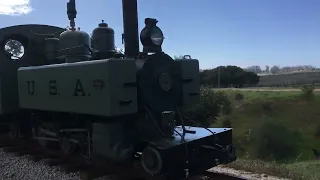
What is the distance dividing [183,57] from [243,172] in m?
2.23

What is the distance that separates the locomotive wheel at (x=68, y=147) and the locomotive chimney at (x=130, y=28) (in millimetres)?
1964

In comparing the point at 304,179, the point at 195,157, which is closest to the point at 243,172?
the point at 304,179

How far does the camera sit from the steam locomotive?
4691 millimetres

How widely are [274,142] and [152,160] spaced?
2421cm

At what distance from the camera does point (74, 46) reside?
6.72 m

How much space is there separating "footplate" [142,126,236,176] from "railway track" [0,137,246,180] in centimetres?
32

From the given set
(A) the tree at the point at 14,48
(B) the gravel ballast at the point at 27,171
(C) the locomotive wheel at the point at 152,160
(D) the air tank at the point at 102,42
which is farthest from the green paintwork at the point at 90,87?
(A) the tree at the point at 14,48

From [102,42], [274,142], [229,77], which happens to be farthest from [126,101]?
[229,77]

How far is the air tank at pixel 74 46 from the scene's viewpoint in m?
6.53

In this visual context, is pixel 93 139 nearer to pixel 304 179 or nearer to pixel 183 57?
pixel 183 57

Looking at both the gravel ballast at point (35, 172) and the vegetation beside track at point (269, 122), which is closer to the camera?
the gravel ballast at point (35, 172)

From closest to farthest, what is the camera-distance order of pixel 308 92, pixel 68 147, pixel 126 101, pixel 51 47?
pixel 126 101 < pixel 68 147 < pixel 51 47 < pixel 308 92

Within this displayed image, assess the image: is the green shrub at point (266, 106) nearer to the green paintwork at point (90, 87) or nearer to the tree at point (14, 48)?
the tree at point (14, 48)

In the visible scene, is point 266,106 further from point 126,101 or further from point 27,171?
point 126,101
